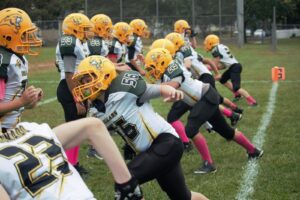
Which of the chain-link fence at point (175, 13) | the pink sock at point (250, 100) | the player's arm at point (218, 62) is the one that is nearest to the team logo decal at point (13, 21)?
the player's arm at point (218, 62)

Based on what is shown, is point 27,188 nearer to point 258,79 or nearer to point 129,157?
point 129,157

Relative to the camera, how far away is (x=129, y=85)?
12.9 feet

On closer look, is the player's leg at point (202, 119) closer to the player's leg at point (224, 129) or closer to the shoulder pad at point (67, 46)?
the player's leg at point (224, 129)

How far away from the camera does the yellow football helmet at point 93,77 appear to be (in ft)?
12.5

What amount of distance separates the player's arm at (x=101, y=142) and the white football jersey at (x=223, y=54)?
898cm

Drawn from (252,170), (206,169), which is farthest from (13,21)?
(252,170)

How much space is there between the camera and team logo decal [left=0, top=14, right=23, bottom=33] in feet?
14.0

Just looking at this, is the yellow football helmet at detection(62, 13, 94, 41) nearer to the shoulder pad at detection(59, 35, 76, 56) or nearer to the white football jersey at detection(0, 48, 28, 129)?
the shoulder pad at detection(59, 35, 76, 56)

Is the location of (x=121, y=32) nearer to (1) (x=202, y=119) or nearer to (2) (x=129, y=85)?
(1) (x=202, y=119)

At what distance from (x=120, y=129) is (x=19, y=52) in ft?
3.77

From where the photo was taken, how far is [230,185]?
591 centimetres

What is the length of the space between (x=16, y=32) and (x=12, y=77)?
0.40 metres

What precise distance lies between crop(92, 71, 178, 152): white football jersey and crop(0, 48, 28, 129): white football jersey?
0.81 m

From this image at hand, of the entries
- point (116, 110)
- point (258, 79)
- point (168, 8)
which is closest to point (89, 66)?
point (116, 110)
